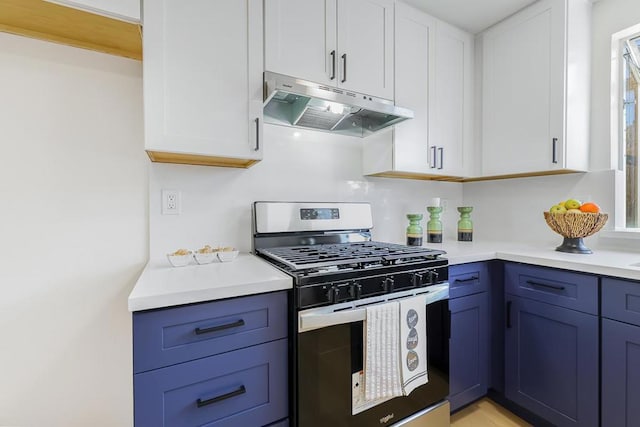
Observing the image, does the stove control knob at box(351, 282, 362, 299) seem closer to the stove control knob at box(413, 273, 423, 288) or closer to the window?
the stove control knob at box(413, 273, 423, 288)

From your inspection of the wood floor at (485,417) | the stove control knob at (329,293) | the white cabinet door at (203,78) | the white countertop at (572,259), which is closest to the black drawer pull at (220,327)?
the stove control knob at (329,293)

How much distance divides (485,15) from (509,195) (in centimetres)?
128

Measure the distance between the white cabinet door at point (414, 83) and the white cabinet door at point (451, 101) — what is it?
67 mm

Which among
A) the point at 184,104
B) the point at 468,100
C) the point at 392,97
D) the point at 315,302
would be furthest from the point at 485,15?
the point at 315,302

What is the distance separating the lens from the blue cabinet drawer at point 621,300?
1.19 meters

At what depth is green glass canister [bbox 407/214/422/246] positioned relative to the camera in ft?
6.47

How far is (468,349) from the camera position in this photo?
162 centimetres

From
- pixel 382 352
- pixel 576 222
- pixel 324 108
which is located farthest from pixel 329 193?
pixel 576 222

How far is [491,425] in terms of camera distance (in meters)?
1.60

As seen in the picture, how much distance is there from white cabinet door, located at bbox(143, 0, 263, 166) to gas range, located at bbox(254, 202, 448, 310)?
458 mm

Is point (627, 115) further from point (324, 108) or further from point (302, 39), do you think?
point (302, 39)

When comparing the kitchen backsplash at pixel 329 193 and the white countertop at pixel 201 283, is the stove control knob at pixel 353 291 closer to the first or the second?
the white countertop at pixel 201 283

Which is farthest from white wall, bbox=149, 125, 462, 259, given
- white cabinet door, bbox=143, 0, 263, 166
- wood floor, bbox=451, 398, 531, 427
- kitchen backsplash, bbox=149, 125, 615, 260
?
wood floor, bbox=451, 398, 531, 427

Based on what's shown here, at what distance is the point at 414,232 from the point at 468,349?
0.74 m
